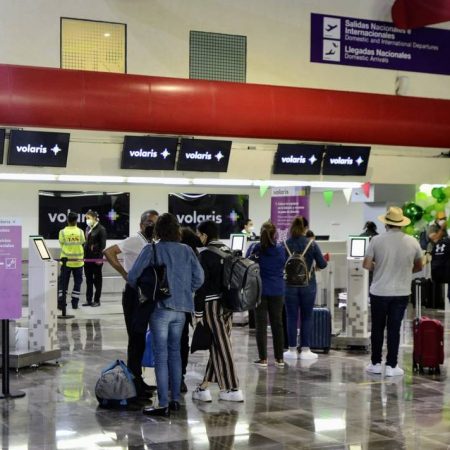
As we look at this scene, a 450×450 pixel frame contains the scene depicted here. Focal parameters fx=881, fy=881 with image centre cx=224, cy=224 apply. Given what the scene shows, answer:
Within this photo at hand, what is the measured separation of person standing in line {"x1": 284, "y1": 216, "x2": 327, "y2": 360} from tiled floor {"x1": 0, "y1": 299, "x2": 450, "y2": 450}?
28 cm

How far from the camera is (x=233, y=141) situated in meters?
13.8

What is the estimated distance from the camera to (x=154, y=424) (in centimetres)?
614

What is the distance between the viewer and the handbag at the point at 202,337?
6.71 m

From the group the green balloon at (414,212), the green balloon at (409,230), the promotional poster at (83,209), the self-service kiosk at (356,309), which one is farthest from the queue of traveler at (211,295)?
the promotional poster at (83,209)

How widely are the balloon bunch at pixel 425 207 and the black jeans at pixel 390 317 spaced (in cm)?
721

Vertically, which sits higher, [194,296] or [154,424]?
[194,296]

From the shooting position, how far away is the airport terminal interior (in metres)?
7.09

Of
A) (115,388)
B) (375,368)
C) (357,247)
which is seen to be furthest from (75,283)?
(115,388)

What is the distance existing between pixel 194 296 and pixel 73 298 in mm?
7775

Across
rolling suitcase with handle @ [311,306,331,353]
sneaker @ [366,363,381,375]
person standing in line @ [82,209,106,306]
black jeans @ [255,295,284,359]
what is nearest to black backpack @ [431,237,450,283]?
rolling suitcase with handle @ [311,306,331,353]

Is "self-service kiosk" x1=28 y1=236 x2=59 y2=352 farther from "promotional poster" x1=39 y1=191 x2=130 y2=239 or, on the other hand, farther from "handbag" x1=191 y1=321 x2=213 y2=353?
"promotional poster" x1=39 y1=191 x2=130 y2=239

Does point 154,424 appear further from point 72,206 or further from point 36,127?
point 72,206

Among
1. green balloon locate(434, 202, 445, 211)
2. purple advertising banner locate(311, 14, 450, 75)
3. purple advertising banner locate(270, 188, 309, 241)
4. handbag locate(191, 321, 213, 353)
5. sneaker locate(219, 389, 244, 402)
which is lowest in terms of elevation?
sneaker locate(219, 389, 244, 402)

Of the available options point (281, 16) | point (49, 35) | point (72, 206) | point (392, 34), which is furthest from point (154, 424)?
point (72, 206)
